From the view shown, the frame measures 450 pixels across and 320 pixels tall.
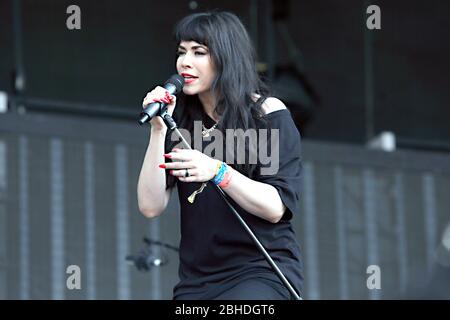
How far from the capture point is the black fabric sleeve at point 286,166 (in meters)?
3.14

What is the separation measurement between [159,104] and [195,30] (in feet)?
1.17

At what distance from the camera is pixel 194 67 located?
127 inches

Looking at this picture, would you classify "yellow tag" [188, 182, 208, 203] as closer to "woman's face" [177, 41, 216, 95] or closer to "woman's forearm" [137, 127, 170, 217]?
"woman's forearm" [137, 127, 170, 217]

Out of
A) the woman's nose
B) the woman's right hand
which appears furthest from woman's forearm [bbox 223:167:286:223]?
the woman's nose

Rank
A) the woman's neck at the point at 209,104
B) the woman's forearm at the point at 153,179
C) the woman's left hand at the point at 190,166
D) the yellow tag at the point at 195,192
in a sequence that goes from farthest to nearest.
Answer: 1. the woman's neck at the point at 209,104
2. the woman's forearm at the point at 153,179
3. the yellow tag at the point at 195,192
4. the woman's left hand at the point at 190,166

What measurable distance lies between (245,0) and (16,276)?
8.73ft

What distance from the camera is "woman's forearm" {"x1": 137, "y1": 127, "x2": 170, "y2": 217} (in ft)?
10.5

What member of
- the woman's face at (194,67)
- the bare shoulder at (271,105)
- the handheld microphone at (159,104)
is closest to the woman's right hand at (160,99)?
the handheld microphone at (159,104)

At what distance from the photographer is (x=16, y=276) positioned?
602cm

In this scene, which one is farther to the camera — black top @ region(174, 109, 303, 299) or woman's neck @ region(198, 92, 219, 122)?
woman's neck @ region(198, 92, 219, 122)

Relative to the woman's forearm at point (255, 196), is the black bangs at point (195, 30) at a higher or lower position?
higher

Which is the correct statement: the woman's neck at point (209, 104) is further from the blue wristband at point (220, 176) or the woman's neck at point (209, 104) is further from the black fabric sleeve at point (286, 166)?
the blue wristband at point (220, 176)

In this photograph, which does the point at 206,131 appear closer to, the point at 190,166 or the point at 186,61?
the point at 186,61

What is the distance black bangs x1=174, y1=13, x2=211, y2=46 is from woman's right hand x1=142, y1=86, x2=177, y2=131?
25cm
